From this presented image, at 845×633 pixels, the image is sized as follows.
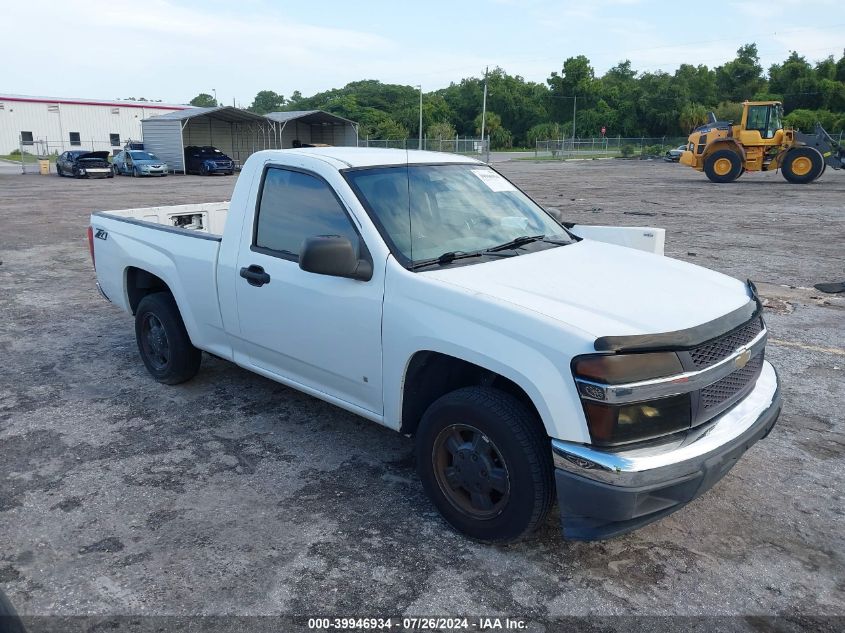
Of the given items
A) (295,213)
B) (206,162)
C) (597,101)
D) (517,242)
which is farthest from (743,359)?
(597,101)

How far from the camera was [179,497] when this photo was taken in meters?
3.74

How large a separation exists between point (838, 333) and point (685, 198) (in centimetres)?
1549

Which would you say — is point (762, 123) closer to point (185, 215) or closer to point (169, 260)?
point (185, 215)

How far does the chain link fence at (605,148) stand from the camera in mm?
61719

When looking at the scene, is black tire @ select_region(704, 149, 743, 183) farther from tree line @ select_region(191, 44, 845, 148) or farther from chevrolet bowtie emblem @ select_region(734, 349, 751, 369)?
tree line @ select_region(191, 44, 845, 148)

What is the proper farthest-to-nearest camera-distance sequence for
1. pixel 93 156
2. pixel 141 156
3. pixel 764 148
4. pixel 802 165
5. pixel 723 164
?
1. pixel 141 156
2. pixel 93 156
3. pixel 723 164
4. pixel 764 148
5. pixel 802 165

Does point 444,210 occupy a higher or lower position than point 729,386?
higher

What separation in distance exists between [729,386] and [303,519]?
2.15 metres

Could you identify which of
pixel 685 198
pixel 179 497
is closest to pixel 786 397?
pixel 179 497

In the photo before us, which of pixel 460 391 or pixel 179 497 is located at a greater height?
pixel 460 391

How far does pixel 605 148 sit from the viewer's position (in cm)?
6994

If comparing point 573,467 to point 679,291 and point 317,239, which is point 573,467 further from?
point 317,239

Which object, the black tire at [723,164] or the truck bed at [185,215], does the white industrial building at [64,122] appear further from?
the truck bed at [185,215]

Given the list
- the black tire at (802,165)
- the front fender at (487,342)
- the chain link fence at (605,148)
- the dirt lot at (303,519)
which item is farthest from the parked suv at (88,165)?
the chain link fence at (605,148)
